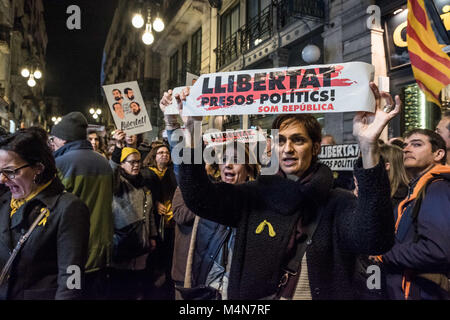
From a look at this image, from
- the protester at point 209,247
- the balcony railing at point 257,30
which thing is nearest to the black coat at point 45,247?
the protester at point 209,247

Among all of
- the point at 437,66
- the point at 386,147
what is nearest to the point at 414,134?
the point at 386,147

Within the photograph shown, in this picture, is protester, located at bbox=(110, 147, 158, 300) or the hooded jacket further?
protester, located at bbox=(110, 147, 158, 300)

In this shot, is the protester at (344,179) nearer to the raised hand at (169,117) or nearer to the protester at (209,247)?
the protester at (209,247)

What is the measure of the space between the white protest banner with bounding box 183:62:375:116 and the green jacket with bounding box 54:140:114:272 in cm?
191

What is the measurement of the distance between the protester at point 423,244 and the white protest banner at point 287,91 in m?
1.14

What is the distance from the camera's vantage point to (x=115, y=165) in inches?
173

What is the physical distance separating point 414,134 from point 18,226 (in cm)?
330

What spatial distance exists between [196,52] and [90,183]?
1730cm

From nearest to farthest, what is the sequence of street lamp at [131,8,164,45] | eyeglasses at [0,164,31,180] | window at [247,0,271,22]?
eyeglasses at [0,164,31,180] → street lamp at [131,8,164,45] → window at [247,0,271,22]

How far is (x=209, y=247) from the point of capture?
9.29ft

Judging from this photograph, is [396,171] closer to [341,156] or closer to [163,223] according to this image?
[341,156]

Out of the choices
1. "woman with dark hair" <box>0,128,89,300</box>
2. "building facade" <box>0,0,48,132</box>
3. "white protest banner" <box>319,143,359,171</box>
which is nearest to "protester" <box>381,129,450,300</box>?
"white protest banner" <box>319,143,359,171</box>

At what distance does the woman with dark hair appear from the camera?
213 cm

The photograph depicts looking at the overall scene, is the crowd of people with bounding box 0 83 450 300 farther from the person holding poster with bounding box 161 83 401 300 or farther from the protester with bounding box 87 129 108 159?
the protester with bounding box 87 129 108 159
